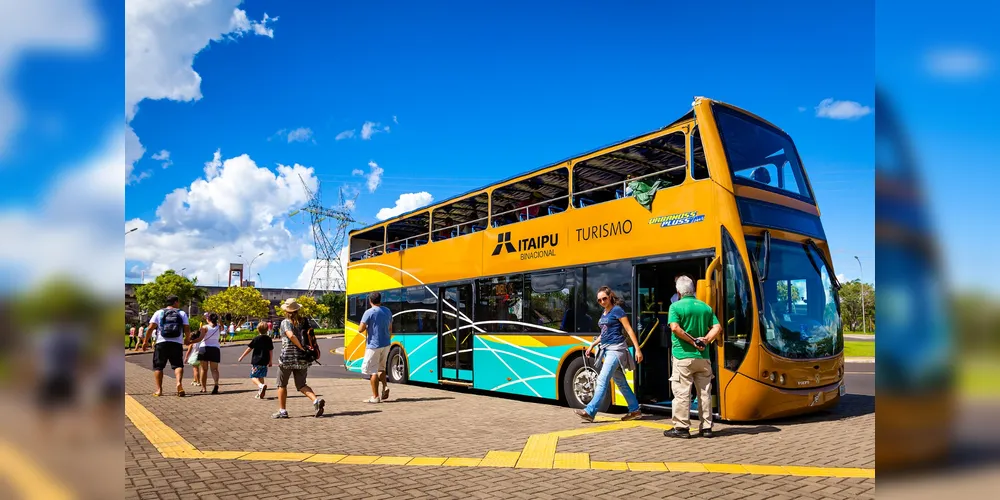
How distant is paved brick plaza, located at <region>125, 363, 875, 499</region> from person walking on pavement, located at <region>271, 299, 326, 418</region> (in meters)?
0.34

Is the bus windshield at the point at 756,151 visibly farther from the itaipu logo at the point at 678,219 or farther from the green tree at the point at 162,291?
the green tree at the point at 162,291

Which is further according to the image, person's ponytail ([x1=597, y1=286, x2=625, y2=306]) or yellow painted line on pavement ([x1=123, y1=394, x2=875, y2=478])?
person's ponytail ([x1=597, y1=286, x2=625, y2=306])

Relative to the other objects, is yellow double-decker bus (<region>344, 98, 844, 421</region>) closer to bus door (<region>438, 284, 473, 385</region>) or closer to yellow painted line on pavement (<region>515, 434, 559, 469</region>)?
bus door (<region>438, 284, 473, 385</region>)

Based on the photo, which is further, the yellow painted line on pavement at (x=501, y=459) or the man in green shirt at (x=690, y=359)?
the man in green shirt at (x=690, y=359)

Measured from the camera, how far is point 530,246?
11727 mm

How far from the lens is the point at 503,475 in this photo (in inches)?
226

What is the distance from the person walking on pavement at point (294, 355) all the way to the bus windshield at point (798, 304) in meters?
6.39

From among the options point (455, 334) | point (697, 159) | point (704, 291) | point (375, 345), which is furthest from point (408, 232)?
point (704, 291)

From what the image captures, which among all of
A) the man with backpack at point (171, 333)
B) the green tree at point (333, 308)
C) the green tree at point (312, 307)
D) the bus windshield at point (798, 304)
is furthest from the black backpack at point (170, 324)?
the green tree at point (333, 308)

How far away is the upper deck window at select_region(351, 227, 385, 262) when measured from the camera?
56.2ft
